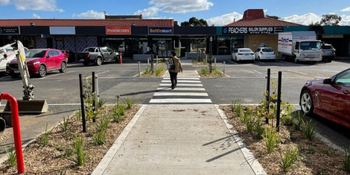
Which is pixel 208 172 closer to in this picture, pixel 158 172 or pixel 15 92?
pixel 158 172

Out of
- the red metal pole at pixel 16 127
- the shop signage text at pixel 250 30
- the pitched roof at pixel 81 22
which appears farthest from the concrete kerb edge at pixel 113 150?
the pitched roof at pixel 81 22

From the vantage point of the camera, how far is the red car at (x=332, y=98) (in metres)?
5.61

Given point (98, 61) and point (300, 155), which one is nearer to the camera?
point (300, 155)

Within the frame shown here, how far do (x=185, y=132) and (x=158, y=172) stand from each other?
189 centimetres

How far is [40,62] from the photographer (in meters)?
16.6

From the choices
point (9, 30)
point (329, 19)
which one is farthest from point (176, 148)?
point (329, 19)

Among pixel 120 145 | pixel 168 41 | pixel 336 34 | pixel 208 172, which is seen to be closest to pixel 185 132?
pixel 120 145

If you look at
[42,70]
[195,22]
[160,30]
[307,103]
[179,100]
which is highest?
[195,22]

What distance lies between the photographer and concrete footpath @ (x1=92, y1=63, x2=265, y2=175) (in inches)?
162

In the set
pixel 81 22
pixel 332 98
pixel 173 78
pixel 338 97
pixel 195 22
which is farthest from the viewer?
pixel 195 22

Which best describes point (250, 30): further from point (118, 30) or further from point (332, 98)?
point (332, 98)

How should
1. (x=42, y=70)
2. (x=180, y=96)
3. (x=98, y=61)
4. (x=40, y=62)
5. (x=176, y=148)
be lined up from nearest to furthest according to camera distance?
1. (x=176, y=148)
2. (x=180, y=96)
3. (x=40, y=62)
4. (x=42, y=70)
5. (x=98, y=61)

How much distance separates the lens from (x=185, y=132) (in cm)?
579

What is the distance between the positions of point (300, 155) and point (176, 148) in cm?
208
